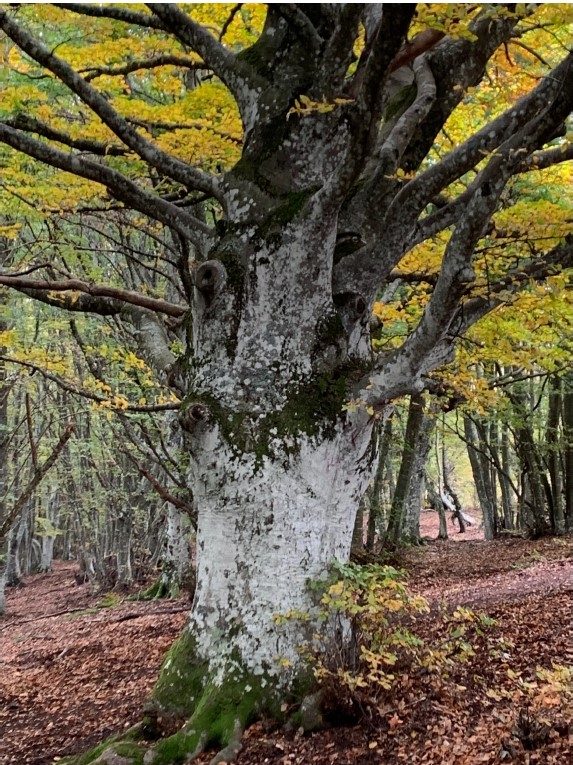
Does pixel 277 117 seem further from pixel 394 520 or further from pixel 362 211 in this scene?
pixel 394 520

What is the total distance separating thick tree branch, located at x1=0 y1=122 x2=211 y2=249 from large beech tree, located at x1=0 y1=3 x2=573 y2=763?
0.05ft

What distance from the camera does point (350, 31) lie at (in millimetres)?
3865

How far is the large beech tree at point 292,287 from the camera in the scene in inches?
150

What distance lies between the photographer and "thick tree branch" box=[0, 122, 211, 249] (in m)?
4.27

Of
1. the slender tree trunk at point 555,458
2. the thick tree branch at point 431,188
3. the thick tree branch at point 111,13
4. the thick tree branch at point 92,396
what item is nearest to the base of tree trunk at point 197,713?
the thick tree branch at point 92,396

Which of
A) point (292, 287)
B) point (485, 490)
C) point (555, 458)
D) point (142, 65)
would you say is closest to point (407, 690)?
point (292, 287)

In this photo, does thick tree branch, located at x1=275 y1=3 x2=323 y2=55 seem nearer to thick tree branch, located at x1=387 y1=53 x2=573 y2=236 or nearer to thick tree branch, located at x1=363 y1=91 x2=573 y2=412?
thick tree branch, located at x1=387 y1=53 x2=573 y2=236

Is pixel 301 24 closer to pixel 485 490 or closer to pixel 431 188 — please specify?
pixel 431 188

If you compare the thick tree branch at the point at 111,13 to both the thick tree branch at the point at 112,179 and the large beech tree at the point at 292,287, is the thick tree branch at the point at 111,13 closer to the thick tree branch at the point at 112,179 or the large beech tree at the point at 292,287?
the large beech tree at the point at 292,287

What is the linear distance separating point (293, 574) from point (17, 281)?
3.50m

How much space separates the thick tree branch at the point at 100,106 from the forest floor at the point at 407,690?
3.98 m

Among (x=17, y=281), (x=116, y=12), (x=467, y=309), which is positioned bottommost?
(x=467, y=309)

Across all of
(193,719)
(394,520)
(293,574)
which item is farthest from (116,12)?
(394,520)

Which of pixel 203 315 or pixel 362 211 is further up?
pixel 362 211
